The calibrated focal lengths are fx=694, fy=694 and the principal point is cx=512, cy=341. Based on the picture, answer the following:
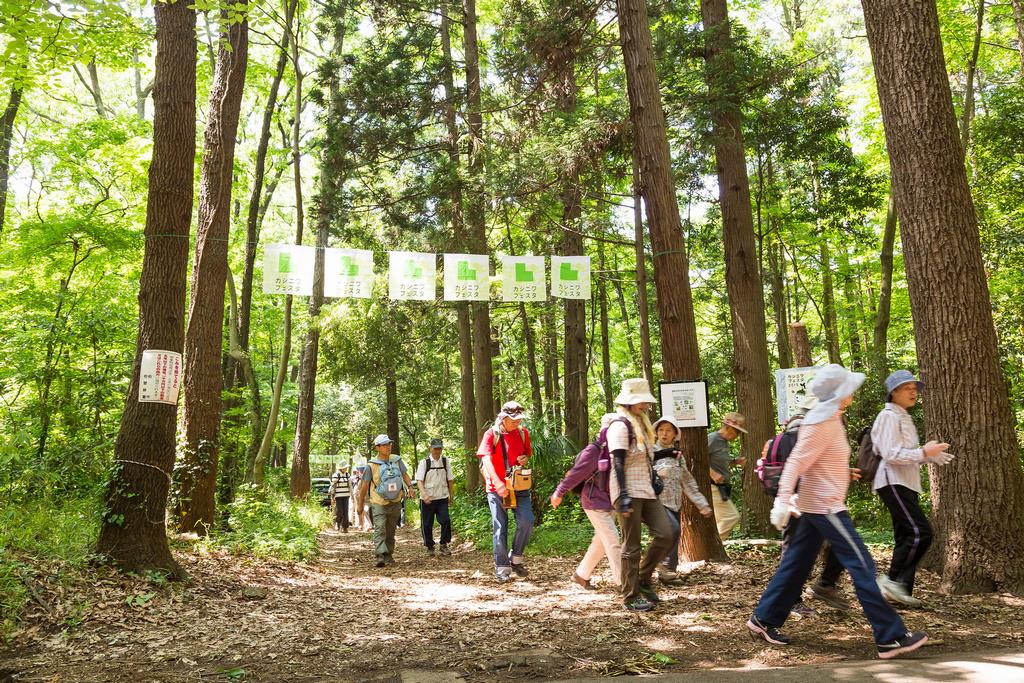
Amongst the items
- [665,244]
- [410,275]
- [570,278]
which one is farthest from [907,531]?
[410,275]

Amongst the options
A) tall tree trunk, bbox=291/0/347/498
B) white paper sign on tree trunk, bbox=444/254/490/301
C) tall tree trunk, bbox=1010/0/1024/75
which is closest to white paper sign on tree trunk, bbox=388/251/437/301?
white paper sign on tree trunk, bbox=444/254/490/301

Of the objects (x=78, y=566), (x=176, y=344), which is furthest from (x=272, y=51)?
(x=78, y=566)

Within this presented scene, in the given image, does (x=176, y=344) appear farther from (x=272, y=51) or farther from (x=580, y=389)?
(x=272, y=51)

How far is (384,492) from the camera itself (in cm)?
1028

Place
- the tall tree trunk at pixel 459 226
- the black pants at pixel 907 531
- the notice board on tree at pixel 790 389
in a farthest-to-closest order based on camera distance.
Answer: the tall tree trunk at pixel 459 226 → the notice board on tree at pixel 790 389 → the black pants at pixel 907 531

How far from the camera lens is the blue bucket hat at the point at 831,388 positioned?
469 cm

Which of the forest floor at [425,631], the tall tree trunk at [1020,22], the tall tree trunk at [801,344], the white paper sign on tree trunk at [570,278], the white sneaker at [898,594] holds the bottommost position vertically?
the forest floor at [425,631]

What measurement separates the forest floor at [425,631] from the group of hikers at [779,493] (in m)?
0.27

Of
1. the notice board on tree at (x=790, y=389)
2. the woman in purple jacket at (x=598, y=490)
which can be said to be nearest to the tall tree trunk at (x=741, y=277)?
the notice board on tree at (x=790, y=389)

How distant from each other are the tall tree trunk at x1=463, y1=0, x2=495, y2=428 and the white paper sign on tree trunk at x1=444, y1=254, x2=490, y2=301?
9.17ft

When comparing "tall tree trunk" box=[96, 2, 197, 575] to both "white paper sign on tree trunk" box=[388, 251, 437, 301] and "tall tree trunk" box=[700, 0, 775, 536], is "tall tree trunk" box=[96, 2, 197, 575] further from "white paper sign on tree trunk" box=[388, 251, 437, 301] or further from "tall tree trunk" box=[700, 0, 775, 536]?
"tall tree trunk" box=[700, 0, 775, 536]

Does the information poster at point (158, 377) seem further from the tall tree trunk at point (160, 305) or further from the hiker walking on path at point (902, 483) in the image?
the hiker walking on path at point (902, 483)

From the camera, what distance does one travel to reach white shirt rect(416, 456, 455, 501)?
11.2m

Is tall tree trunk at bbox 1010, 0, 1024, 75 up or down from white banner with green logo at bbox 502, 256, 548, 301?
up
